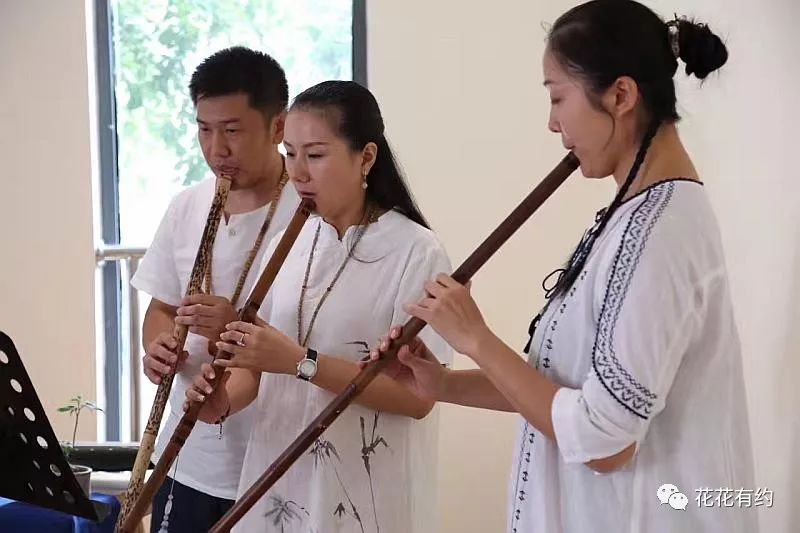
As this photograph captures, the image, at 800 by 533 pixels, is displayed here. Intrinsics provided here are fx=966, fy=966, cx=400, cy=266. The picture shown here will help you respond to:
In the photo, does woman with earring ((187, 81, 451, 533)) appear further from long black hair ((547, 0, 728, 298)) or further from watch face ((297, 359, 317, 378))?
long black hair ((547, 0, 728, 298))

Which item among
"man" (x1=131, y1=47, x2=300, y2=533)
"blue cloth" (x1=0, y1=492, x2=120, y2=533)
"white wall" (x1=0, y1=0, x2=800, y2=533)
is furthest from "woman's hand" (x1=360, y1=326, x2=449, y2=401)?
"white wall" (x1=0, y1=0, x2=800, y2=533)

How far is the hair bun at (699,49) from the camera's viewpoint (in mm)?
1221

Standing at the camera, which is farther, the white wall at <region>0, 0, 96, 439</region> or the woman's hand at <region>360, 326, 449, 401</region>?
the white wall at <region>0, 0, 96, 439</region>

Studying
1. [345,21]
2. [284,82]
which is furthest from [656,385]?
[345,21]

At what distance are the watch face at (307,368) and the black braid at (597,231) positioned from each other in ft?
1.35

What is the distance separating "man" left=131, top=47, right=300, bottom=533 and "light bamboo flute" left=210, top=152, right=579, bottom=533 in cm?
32

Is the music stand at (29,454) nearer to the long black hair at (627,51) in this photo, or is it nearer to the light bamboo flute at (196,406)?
the light bamboo flute at (196,406)

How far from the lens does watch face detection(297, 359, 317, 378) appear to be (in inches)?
59.6

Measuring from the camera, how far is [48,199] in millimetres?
3100

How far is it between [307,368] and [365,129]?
0.43m

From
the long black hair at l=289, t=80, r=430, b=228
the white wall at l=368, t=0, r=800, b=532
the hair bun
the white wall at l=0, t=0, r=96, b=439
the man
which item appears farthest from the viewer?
the white wall at l=0, t=0, r=96, b=439

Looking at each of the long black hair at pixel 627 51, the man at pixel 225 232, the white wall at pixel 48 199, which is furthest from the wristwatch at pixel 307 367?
the white wall at pixel 48 199

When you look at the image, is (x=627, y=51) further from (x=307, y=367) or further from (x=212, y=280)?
(x=212, y=280)

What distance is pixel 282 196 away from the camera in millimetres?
1841
